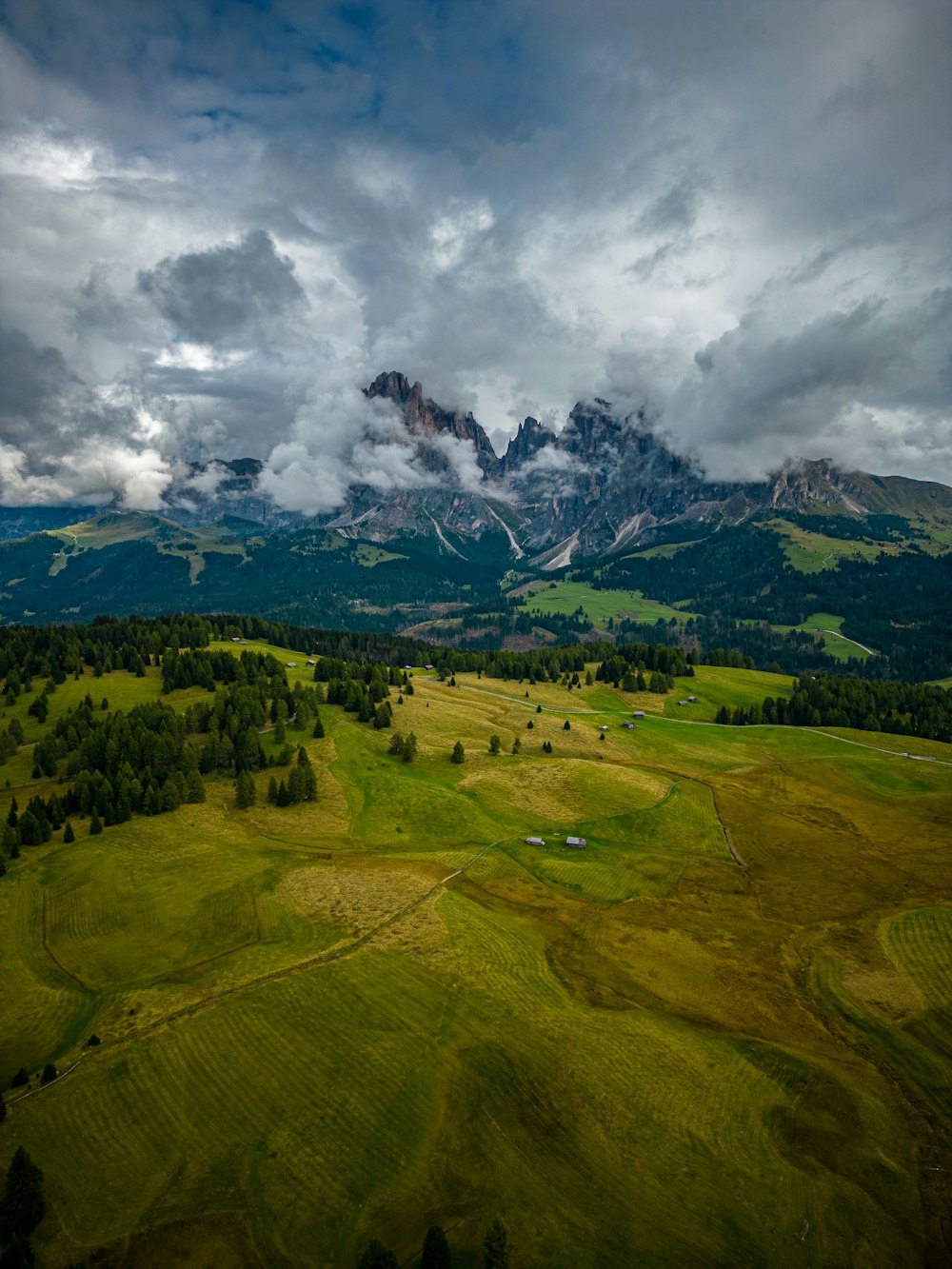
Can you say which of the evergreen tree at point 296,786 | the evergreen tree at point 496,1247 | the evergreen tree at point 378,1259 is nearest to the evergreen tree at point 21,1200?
the evergreen tree at point 378,1259

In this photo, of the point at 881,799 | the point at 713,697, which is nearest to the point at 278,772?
the point at 881,799

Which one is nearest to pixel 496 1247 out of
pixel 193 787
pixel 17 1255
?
pixel 17 1255

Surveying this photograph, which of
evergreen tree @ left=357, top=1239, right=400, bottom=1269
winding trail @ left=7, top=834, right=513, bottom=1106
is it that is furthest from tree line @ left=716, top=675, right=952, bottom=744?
evergreen tree @ left=357, top=1239, right=400, bottom=1269

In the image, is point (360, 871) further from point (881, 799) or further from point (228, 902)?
point (881, 799)

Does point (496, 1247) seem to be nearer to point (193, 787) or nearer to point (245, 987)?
point (245, 987)

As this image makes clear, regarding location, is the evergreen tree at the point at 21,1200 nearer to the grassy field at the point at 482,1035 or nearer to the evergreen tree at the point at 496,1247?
the grassy field at the point at 482,1035

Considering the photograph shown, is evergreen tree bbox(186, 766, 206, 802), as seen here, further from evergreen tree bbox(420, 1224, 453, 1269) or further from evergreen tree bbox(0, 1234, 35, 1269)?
evergreen tree bbox(420, 1224, 453, 1269)
